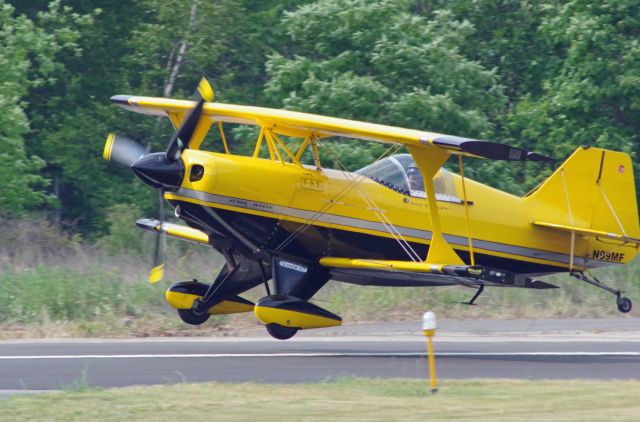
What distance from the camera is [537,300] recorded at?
20438mm

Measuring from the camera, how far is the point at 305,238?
15578mm

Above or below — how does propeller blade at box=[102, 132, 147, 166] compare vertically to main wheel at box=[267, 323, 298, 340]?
above

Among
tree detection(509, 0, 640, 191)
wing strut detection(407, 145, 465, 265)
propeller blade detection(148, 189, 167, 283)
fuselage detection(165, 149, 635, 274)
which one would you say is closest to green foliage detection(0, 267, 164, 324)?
propeller blade detection(148, 189, 167, 283)

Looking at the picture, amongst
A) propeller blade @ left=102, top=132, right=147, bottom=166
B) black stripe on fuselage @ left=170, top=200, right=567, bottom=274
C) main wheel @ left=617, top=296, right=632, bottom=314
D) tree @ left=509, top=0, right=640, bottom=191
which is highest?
tree @ left=509, top=0, right=640, bottom=191

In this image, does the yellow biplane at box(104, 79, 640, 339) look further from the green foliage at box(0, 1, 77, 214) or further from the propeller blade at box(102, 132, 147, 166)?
the green foliage at box(0, 1, 77, 214)

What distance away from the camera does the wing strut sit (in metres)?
14.8

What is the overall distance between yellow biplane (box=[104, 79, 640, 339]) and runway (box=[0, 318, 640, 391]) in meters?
0.73

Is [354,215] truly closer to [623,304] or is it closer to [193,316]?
[193,316]

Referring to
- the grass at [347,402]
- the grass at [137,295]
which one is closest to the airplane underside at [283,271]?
the grass at [137,295]

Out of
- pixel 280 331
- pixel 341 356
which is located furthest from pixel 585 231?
pixel 280 331

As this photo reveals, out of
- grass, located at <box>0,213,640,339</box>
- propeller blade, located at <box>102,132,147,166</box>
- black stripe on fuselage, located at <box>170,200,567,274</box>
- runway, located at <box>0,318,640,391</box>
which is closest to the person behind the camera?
runway, located at <box>0,318,640,391</box>

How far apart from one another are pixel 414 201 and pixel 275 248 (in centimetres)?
216

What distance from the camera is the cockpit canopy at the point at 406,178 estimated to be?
629 inches

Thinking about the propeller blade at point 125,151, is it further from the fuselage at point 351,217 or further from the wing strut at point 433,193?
the wing strut at point 433,193
